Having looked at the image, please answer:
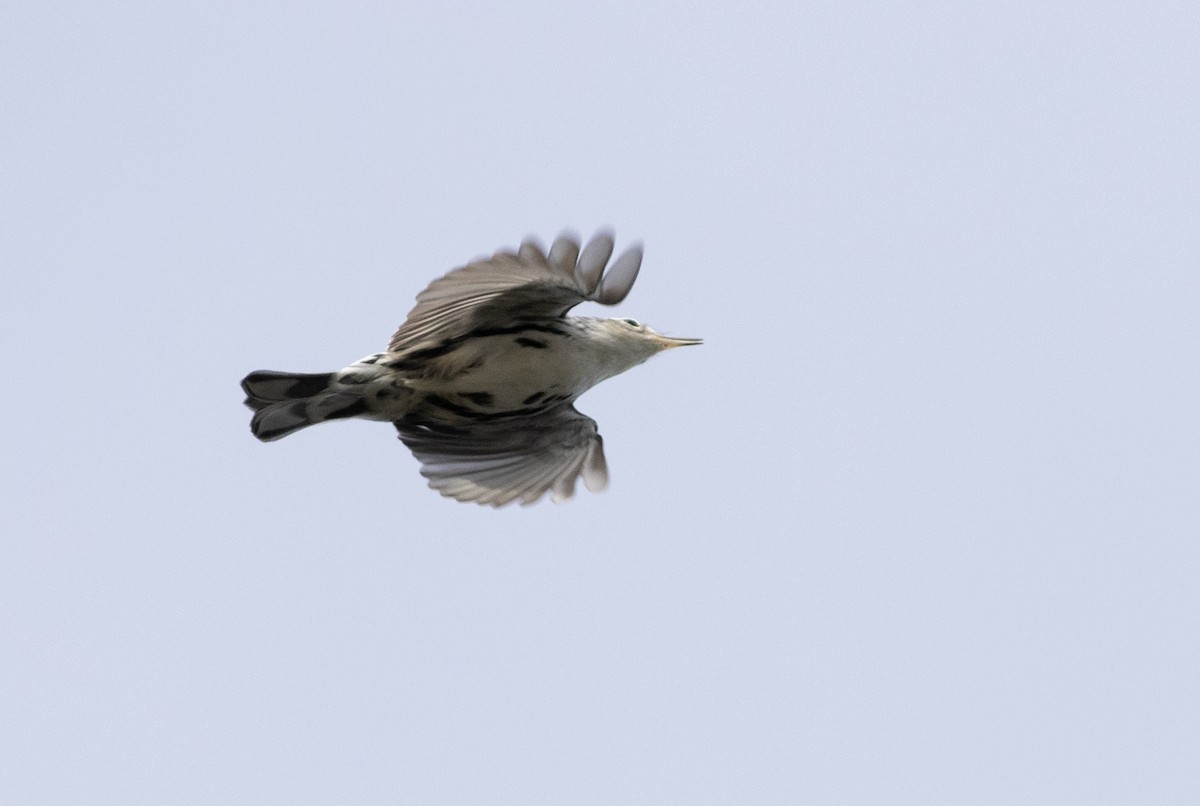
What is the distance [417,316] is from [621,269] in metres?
1.12

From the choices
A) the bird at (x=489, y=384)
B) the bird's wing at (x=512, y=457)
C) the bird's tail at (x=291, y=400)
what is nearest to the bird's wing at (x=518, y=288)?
the bird at (x=489, y=384)

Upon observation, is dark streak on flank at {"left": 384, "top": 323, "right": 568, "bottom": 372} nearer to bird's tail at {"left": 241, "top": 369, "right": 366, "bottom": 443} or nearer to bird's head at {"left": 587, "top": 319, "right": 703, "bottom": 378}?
bird's tail at {"left": 241, "top": 369, "right": 366, "bottom": 443}

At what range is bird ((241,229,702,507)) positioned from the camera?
8.59 meters

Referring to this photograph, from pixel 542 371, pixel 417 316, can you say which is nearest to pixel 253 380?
pixel 417 316

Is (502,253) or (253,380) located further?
(253,380)

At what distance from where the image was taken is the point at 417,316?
884cm

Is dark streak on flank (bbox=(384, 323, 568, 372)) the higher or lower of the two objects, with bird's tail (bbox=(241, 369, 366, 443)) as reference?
higher

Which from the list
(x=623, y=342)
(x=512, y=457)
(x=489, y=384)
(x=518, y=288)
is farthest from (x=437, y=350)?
(x=623, y=342)

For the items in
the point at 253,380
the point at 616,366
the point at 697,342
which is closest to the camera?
the point at 253,380

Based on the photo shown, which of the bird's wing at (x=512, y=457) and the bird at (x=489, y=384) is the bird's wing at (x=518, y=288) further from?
the bird's wing at (x=512, y=457)

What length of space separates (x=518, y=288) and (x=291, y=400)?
1.30m

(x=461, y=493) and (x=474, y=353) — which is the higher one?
(x=474, y=353)

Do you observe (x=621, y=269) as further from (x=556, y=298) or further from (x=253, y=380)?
(x=253, y=380)

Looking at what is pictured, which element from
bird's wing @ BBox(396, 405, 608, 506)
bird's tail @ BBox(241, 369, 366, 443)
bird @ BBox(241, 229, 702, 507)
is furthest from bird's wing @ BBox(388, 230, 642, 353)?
bird's wing @ BBox(396, 405, 608, 506)
